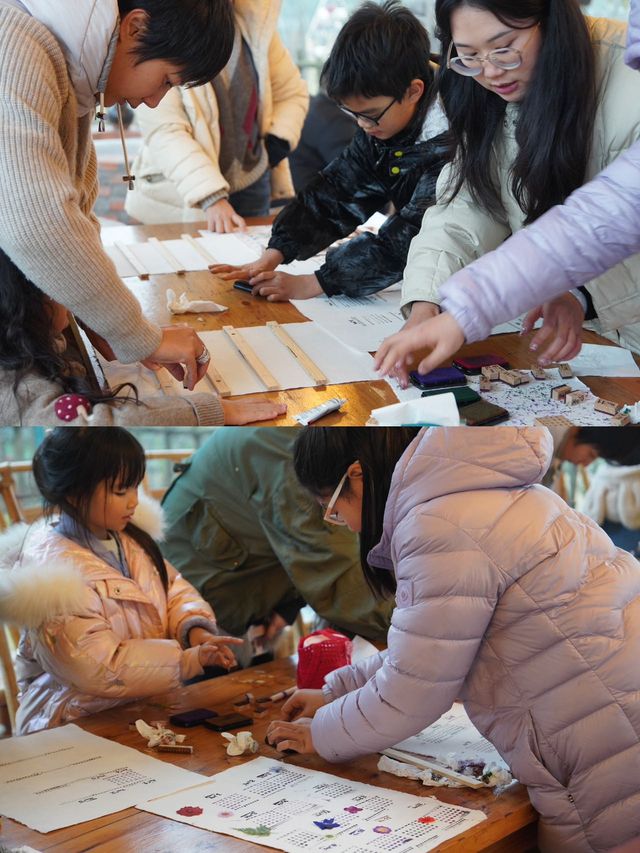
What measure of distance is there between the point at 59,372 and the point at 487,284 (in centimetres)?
50

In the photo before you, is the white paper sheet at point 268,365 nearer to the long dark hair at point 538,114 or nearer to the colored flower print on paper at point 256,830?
the long dark hair at point 538,114

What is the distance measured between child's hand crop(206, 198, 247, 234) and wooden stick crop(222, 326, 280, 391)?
622 millimetres

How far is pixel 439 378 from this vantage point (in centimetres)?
109

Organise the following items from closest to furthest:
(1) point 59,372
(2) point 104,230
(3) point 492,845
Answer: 1. (3) point 492,845
2. (1) point 59,372
3. (2) point 104,230

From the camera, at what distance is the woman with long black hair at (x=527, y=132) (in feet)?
3.23

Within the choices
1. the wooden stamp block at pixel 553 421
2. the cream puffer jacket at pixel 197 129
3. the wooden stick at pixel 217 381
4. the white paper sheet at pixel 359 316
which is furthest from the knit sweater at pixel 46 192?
the cream puffer jacket at pixel 197 129

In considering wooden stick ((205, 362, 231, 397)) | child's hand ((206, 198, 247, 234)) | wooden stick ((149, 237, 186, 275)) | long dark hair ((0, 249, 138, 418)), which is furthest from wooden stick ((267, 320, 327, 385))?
child's hand ((206, 198, 247, 234))

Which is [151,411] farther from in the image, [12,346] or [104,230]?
[104,230]

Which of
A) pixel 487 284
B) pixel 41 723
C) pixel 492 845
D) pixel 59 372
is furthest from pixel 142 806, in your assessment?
pixel 487 284

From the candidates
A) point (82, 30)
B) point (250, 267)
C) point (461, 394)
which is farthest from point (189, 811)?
point (250, 267)

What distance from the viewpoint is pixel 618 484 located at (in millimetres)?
899

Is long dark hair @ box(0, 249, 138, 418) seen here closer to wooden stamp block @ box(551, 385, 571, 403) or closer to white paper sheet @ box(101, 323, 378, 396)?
white paper sheet @ box(101, 323, 378, 396)

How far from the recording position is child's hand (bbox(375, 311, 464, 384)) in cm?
85

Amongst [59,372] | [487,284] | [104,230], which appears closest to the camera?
[487,284]
